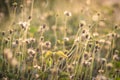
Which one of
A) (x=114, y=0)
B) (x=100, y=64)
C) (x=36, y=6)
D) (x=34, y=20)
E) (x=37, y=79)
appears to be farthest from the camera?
(x=114, y=0)

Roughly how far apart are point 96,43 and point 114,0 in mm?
3971

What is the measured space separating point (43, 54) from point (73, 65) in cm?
32

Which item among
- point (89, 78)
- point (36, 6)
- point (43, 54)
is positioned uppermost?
point (36, 6)

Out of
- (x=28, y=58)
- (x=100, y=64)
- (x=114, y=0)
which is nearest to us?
(x=28, y=58)

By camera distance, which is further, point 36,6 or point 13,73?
point 36,6

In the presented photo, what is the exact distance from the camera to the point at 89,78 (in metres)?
3.72

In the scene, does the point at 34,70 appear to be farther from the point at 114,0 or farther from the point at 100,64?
the point at 114,0

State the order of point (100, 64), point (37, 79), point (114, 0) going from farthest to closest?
point (114, 0), point (100, 64), point (37, 79)

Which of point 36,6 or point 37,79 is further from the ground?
point 36,6

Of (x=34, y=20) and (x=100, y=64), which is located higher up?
(x=34, y=20)

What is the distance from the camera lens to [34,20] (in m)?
5.29

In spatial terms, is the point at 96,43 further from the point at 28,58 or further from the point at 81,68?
the point at 28,58

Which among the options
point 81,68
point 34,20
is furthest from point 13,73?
point 34,20

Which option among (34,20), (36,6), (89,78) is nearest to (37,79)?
(89,78)
